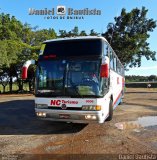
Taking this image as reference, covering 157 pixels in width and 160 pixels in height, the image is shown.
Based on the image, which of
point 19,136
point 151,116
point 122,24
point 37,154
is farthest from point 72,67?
point 122,24

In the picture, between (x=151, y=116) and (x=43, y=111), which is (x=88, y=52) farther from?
(x=151, y=116)

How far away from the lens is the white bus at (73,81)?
31.8 feet

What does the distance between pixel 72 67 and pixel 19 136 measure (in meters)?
2.87

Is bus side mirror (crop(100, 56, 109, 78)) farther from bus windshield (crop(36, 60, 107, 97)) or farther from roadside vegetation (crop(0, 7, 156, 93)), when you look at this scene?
roadside vegetation (crop(0, 7, 156, 93))

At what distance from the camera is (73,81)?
988 cm

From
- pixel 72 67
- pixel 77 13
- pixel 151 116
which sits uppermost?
pixel 77 13

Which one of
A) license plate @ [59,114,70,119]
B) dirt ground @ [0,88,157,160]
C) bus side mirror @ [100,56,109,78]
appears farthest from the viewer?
license plate @ [59,114,70,119]

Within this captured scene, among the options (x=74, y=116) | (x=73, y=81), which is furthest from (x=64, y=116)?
(x=73, y=81)

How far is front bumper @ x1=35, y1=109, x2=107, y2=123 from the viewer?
963 cm

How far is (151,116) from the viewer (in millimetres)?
14133

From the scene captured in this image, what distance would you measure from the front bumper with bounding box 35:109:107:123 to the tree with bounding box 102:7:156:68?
31.7 m

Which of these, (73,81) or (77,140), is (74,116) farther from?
(73,81)

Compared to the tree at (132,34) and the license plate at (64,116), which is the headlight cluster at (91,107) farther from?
the tree at (132,34)

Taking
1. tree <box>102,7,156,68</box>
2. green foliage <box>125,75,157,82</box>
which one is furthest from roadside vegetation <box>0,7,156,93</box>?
green foliage <box>125,75,157,82</box>
